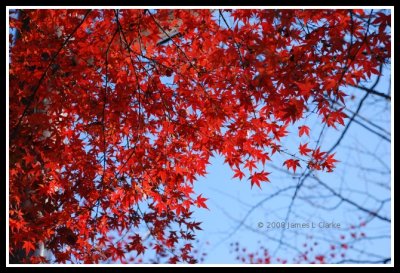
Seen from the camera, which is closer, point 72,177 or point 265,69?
point 265,69

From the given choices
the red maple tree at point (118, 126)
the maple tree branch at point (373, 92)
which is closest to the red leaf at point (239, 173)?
the red maple tree at point (118, 126)

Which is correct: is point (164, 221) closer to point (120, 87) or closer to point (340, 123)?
point (120, 87)

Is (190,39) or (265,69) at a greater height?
(190,39)

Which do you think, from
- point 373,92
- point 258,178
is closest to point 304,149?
point 258,178

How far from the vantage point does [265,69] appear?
4008mm

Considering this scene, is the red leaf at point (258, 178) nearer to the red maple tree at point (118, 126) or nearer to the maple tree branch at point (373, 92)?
the red maple tree at point (118, 126)

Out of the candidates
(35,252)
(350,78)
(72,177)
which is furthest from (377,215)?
(35,252)

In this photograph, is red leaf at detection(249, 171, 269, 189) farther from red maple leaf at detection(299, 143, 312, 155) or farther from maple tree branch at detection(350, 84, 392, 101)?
maple tree branch at detection(350, 84, 392, 101)

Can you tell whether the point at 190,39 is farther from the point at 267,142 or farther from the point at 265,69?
the point at 265,69

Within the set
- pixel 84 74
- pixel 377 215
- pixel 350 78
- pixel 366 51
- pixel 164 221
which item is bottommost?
pixel 377 215

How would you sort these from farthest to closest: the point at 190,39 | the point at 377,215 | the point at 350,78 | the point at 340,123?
1. the point at 190,39
2. the point at 340,123
3. the point at 350,78
4. the point at 377,215

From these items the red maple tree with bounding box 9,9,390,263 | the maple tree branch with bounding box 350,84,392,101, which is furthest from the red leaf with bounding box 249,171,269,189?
the maple tree branch with bounding box 350,84,392,101

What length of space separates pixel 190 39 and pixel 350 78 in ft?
9.21

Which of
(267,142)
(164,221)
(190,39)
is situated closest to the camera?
(267,142)
